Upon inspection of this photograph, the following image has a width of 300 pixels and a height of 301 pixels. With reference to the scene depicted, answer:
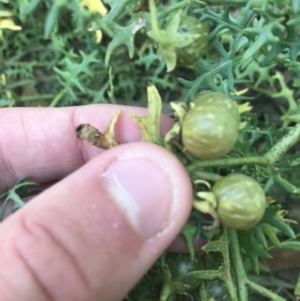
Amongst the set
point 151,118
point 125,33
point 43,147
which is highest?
point 125,33

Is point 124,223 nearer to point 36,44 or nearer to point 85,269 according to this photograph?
point 85,269

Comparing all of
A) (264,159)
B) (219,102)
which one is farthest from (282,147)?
(219,102)

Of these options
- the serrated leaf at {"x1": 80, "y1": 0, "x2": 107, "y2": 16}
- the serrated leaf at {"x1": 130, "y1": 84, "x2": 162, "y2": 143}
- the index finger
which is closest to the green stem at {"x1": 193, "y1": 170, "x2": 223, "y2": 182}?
the serrated leaf at {"x1": 130, "y1": 84, "x2": 162, "y2": 143}

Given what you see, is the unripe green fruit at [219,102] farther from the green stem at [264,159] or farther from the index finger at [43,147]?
the index finger at [43,147]

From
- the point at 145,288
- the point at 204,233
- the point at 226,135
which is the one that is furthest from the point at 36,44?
the point at 226,135

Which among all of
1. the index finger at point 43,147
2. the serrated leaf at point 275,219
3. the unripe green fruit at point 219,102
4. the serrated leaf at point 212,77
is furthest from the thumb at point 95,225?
the index finger at point 43,147

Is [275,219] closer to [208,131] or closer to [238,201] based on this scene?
[238,201]
